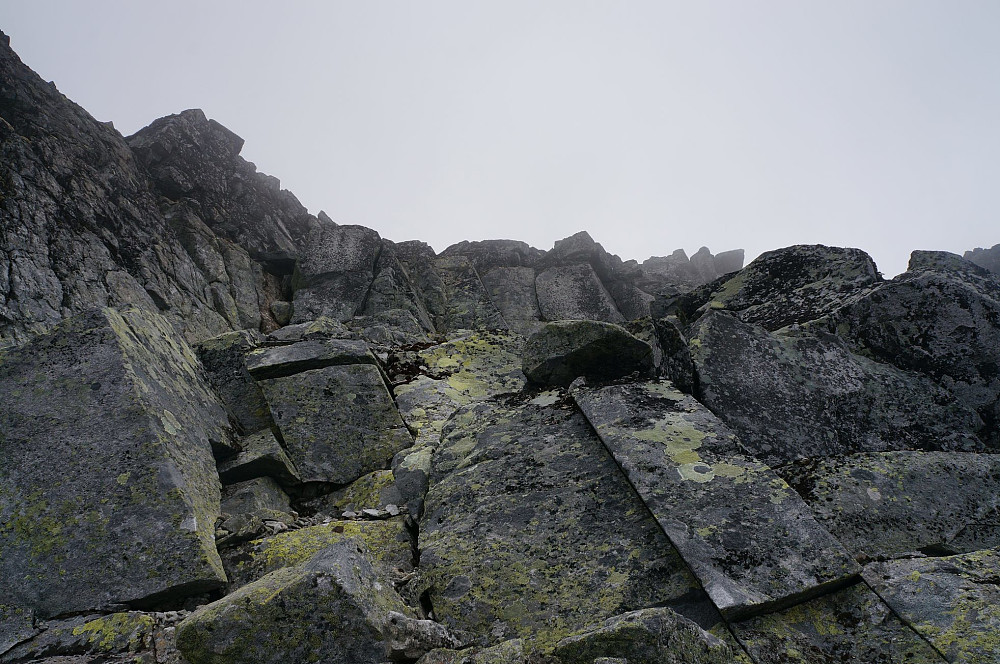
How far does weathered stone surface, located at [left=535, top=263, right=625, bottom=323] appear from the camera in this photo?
2753cm

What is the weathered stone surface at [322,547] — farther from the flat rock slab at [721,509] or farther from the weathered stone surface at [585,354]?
the weathered stone surface at [585,354]

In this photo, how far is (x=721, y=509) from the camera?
5.23m

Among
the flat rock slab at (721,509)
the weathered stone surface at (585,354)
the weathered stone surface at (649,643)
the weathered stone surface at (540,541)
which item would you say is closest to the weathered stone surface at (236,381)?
the weathered stone surface at (540,541)

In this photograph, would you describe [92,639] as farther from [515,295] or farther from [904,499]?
[515,295]

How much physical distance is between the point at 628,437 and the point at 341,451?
15.3ft

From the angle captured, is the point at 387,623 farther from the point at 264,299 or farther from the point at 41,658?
the point at 264,299

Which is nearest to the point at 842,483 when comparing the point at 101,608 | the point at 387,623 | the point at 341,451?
the point at 387,623

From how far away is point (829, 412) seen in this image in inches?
271

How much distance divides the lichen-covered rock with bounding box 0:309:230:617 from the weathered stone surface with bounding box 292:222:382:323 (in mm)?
15374

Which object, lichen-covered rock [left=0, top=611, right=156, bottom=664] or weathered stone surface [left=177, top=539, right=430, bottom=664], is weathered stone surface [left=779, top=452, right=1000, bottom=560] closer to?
weathered stone surface [left=177, top=539, right=430, bottom=664]

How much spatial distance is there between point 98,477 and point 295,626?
324 centimetres

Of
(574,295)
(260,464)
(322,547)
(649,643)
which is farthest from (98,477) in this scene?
(574,295)

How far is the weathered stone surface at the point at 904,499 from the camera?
524 cm

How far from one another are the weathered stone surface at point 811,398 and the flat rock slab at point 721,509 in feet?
2.07
